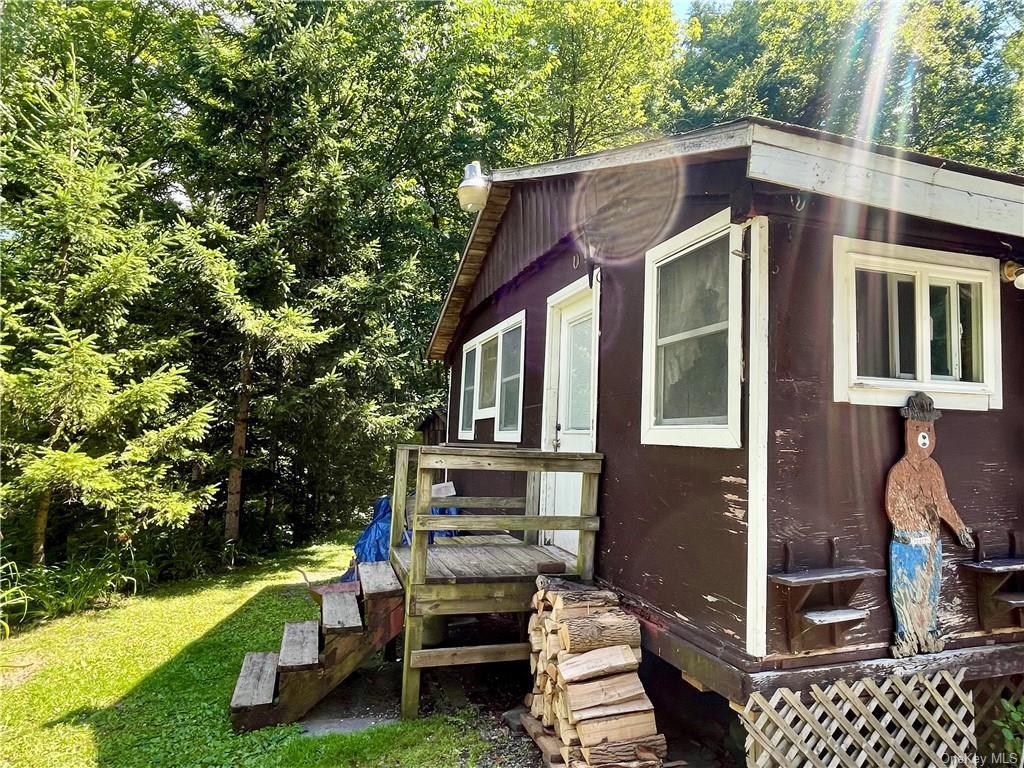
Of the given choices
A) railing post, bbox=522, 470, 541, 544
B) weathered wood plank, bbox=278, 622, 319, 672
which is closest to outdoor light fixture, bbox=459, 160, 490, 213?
railing post, bbox=522, 470, 541, 544

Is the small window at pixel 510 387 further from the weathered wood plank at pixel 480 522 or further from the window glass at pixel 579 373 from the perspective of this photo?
the weathered wood plank at pixel 480 522

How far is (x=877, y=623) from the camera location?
266cm

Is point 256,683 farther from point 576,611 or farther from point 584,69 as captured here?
point 584,69

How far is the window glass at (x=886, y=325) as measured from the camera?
278 centimetres

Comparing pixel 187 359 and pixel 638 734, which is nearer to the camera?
pixel 638 734

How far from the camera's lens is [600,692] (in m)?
2.83

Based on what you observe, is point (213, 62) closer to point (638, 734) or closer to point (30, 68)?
point (30, 68)

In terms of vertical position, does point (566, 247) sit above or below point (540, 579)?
above

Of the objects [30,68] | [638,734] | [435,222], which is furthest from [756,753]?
[435,222]

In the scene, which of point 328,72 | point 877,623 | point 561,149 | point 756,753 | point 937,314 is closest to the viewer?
point 756,753

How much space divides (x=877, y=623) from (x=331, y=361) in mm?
7321

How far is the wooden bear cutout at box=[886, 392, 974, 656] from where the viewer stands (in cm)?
267

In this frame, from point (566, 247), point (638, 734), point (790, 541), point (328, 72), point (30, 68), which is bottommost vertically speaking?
point (638, 734)

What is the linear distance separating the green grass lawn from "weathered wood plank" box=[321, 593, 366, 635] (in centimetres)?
57
